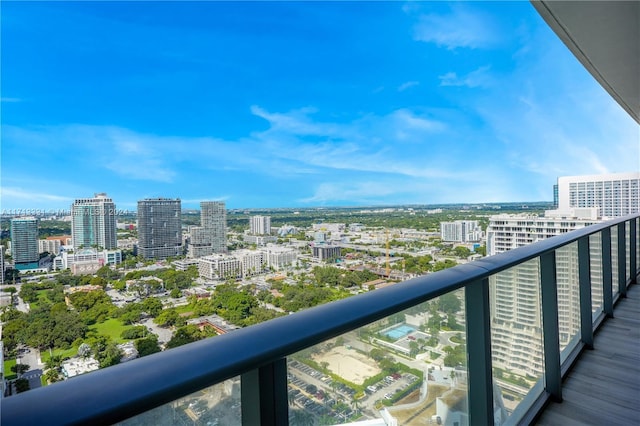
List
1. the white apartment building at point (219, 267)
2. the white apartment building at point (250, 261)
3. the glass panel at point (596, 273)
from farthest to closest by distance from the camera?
the white apartment building at point (250, 261)
the white apartment building at point (219, 267)
the glass panel at point (596, 273)

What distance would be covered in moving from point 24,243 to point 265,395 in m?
4.43

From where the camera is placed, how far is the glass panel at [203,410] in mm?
485

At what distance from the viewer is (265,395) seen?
605 millimetres

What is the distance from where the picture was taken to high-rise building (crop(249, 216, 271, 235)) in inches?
320

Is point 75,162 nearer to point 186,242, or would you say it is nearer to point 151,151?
point 151,151

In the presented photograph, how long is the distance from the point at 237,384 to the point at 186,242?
20.0 ft

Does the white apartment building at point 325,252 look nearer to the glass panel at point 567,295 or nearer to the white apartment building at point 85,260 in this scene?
the white apartment building at point 85,260

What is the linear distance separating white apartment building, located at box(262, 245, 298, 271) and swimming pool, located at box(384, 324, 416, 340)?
588 centimetres

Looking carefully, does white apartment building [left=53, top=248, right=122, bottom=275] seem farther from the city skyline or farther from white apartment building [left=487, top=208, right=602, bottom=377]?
white apartment building [left=487, top=208, right=602, bottom=377]

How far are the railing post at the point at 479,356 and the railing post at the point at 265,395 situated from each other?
3.05 ft

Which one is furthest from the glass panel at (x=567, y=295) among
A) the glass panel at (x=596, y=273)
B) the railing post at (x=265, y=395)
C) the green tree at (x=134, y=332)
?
the green tree at (x=134, y=332)

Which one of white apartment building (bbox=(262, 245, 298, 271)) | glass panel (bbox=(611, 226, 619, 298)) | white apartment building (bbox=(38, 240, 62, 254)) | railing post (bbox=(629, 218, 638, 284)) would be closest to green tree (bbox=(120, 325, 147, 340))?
white apartment building (bbox=(38, 240, 62, 254))

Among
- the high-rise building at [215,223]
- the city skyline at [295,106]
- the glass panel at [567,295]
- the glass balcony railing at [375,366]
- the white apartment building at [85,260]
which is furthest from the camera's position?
the city skyline at [295,106]

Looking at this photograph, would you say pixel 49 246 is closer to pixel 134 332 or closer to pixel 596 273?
pixel 134 332
